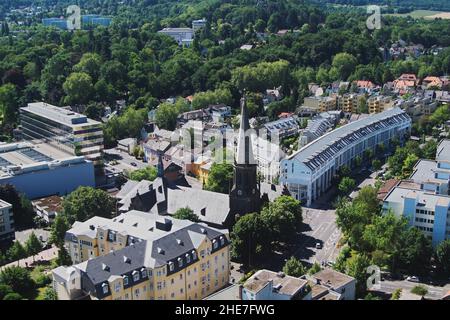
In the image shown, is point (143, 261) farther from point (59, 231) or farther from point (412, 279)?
point (412, 279)

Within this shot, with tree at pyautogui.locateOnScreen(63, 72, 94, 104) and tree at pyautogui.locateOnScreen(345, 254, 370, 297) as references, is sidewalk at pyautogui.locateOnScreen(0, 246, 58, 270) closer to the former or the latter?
tree at pyautogui.locateOnScreen(345, 254, 370, 297)

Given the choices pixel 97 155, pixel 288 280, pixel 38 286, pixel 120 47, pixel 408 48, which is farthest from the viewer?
pixel 408 48

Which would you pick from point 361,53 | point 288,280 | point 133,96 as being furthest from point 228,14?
point 288,280

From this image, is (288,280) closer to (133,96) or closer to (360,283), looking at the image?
(360,283)

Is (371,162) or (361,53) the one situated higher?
(361,53)

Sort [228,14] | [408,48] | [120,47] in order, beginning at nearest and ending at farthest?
[120,47], [408,48], [228,14]

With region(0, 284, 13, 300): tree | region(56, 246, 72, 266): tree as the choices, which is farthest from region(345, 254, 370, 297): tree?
region(0, 284, 13, 300): tree

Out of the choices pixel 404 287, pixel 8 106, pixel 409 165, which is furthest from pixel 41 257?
pixel 8 106

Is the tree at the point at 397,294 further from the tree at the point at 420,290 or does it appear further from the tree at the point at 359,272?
the tree at the point at 359,272
